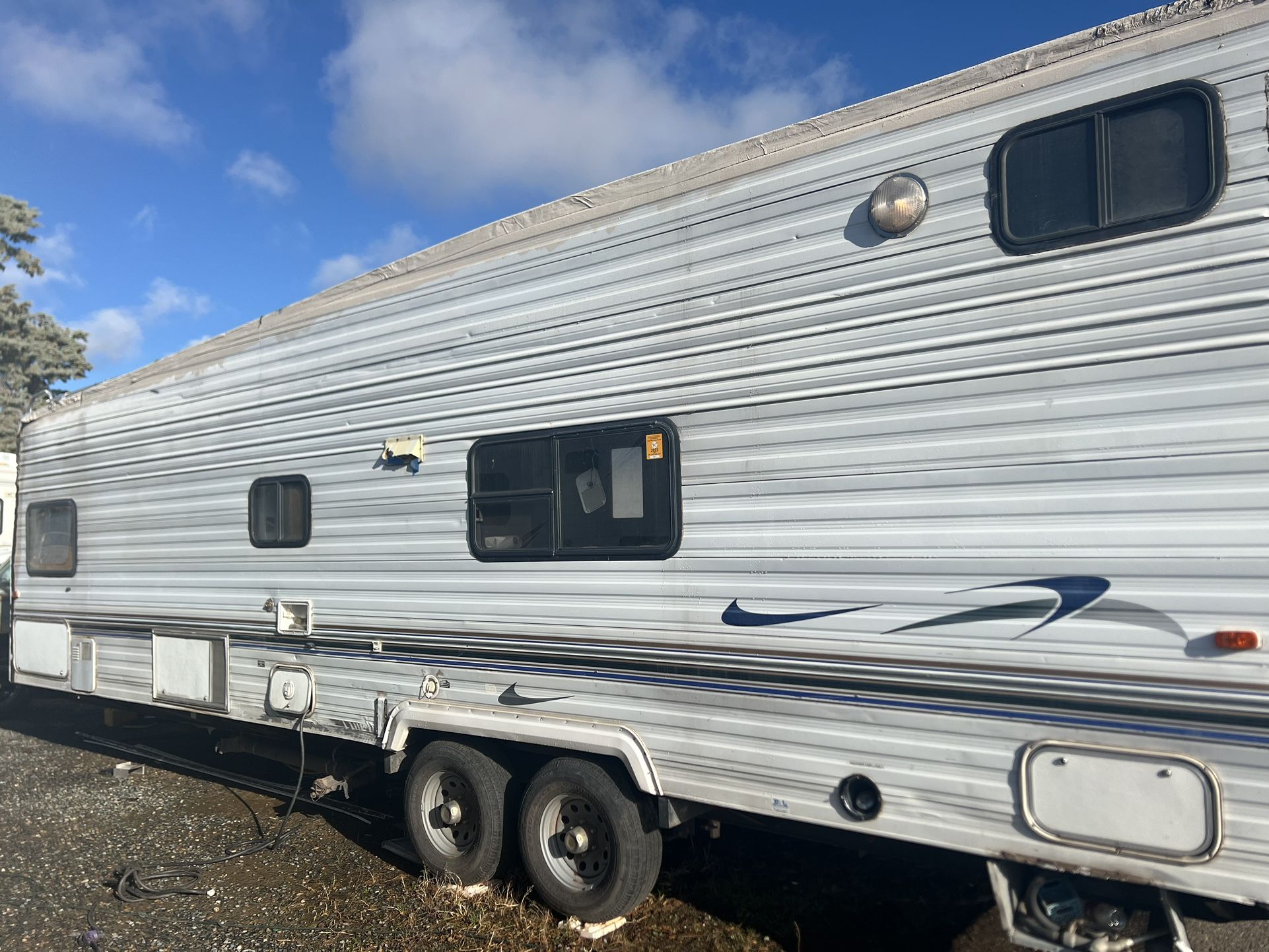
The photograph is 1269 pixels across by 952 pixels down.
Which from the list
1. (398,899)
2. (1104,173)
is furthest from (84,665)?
(1104,173)

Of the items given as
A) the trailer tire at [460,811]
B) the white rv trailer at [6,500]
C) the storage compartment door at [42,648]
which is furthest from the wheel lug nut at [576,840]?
the white rv trailer at [6,500]

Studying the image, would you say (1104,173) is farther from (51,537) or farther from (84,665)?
(51,537)

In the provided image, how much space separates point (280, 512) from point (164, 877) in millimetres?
2336

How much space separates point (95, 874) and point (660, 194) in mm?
5345

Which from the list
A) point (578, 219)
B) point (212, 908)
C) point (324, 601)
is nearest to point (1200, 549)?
point (578, 219)

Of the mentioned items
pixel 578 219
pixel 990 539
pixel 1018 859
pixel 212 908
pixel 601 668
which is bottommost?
pixel 212 908

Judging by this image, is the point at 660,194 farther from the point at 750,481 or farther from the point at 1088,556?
the point at 1088,556

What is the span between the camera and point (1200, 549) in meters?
3.02

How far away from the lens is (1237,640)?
9.60 feet

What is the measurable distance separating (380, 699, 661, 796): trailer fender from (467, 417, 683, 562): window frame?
0.81 m

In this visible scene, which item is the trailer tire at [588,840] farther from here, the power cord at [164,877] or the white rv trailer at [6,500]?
the white rv trailer at [6,500]

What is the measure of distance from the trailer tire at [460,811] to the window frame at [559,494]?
Result: 116cm

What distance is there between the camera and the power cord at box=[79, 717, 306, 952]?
203 inches

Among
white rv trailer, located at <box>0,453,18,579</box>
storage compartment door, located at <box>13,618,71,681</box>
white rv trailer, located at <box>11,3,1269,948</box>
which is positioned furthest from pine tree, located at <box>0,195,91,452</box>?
white rv trailer, located at <box>11,3,1269,948</box>
